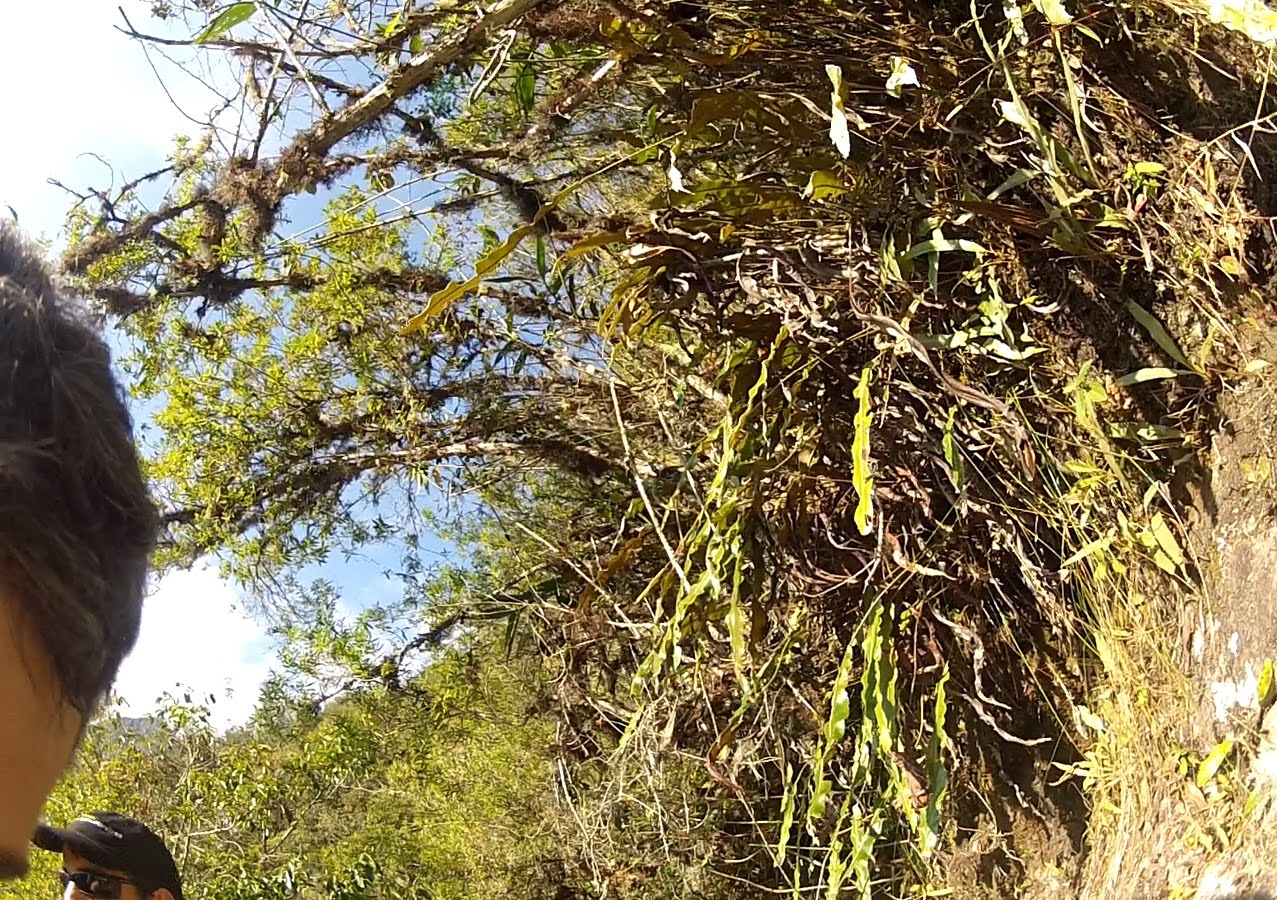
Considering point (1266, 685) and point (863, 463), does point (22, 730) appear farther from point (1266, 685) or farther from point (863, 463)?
point (1266, 685)

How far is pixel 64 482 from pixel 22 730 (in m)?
0.14

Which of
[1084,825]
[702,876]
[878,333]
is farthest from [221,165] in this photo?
[1084,825]

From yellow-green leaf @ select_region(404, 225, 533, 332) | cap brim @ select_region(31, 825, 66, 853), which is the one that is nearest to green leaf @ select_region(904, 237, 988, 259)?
yellow-green leaf @ select_region(404, 225, 533, 332)

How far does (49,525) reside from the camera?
0.48 metres

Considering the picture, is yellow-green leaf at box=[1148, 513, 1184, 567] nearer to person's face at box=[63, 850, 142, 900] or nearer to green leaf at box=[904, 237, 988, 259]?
green leaf at box=[904, 237, 988, 259]

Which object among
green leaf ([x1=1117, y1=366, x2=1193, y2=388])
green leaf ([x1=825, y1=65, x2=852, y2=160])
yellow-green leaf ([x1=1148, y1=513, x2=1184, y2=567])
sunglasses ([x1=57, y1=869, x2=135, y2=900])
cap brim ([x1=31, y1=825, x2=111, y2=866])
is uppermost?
green leaf ([x1=825, y1=65, x2=852, y2=160])

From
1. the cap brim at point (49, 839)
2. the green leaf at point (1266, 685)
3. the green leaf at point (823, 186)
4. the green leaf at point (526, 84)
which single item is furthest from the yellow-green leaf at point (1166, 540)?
the cap brim at point (49, 839)

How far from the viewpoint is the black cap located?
1273 mm

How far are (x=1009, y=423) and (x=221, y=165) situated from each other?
1.48m

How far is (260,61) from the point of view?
1.55 meters

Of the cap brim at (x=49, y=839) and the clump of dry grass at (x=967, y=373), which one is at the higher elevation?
the clump of dry grass at (x=967, y=373)

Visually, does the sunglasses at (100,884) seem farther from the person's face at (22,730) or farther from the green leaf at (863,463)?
the green leaf at (863,463)

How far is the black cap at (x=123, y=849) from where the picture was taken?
50.1 inches

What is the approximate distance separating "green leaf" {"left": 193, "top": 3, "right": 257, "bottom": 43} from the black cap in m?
1.06
